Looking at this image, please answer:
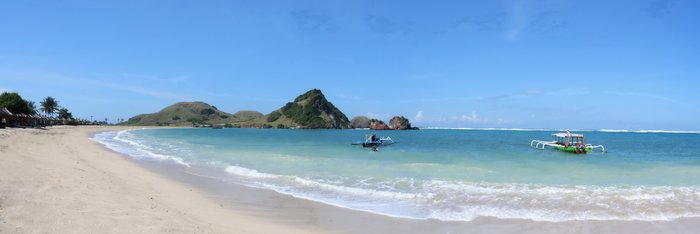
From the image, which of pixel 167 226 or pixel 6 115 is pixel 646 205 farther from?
pixel 6 115

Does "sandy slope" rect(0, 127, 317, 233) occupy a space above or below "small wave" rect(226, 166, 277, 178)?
above

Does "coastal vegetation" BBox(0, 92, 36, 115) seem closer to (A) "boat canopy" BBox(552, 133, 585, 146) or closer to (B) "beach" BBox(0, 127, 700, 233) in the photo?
(B) "beach" BBox(0, 127, 700, 233)

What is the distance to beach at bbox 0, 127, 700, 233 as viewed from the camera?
23.0 feet

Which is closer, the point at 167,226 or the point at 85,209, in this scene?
the point at 167,226

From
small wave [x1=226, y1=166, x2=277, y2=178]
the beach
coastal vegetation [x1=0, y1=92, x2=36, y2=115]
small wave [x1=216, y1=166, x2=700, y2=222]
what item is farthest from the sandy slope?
coastal vegetation [x1=0, y1=92, x2=36, y2=115]

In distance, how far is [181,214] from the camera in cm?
888

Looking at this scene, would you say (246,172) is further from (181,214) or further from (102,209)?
(102,209)

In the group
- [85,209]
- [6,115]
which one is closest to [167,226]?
[85,209]

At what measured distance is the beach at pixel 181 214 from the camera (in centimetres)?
700

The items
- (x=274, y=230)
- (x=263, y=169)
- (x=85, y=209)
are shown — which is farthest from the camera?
(x=263, y=169)

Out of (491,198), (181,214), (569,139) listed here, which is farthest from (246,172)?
(569,139)

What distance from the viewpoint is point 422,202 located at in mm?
12586

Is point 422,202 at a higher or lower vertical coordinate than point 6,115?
lower

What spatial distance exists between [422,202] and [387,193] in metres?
1.70
